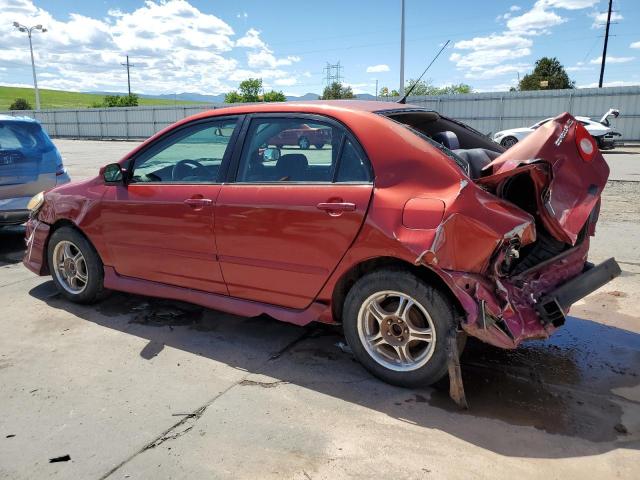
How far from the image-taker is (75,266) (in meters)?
4.67

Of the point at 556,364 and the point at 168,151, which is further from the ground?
the point at 168,151

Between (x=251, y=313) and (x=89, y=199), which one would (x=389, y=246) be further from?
(x=89, y=199)

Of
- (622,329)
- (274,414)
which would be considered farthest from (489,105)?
(274,414)

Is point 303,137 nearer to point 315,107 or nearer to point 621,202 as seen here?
point 315,107

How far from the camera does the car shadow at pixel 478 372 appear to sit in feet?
9.14

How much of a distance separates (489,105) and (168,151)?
2688cm

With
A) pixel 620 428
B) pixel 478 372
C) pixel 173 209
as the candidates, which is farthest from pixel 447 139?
pixel 620 428

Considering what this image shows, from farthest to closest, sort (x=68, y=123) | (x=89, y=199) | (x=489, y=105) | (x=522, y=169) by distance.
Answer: (x=68, y=123), (x=489, y=105), (x=89, y=199), (x=522, y=169)

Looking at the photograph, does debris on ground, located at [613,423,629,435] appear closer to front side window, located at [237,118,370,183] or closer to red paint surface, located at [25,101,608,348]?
red paint surface, located at [25,101,608,348]

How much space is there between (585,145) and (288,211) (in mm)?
1839

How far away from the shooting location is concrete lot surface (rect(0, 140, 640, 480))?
2.54 metres

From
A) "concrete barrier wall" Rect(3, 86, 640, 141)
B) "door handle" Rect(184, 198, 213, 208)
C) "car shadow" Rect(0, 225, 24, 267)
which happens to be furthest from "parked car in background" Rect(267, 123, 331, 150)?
"concrete barrier wall" Rect(3, 86, 640, 141)

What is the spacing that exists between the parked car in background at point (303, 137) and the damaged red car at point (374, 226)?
34 millimetres

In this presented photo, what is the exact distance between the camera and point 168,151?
4.13 meters
